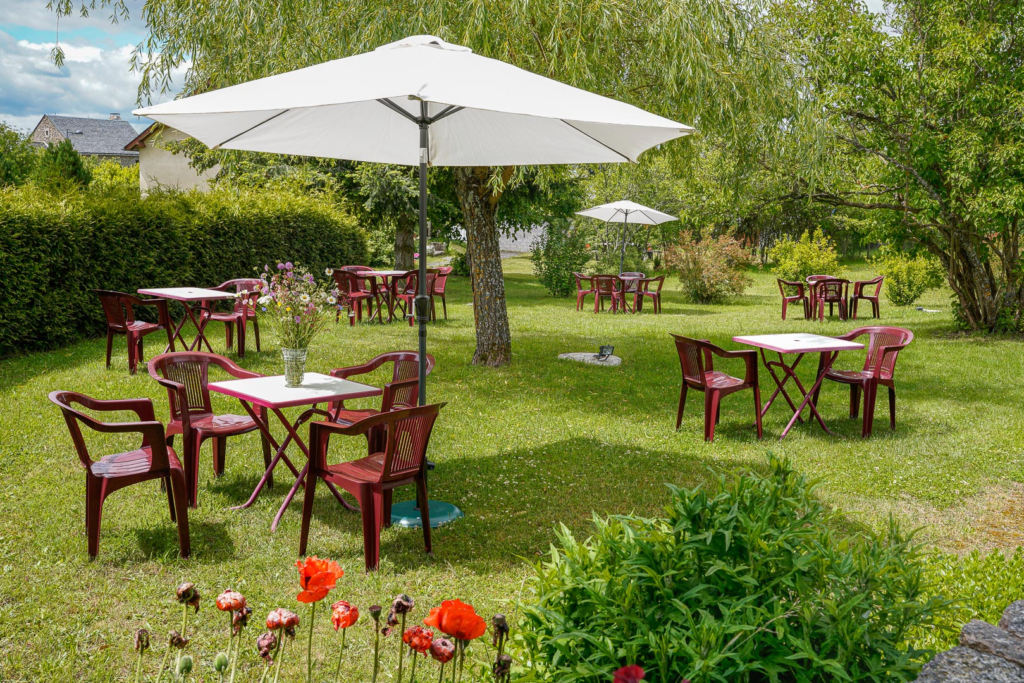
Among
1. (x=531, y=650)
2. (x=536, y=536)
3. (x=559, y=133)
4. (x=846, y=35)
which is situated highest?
(x=846, y=35)

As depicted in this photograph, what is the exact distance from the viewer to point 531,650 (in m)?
2.10

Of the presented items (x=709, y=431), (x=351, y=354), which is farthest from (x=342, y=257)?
(x=709, y=431)

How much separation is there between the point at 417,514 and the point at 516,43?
4.64m

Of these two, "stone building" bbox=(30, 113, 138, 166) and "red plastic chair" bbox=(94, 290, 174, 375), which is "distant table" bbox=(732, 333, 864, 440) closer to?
"red plastic chair" bbox=(94, 290, 174, 375)

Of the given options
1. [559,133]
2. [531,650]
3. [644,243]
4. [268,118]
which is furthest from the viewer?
[644,243]

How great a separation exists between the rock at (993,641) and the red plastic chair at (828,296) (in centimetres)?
1480

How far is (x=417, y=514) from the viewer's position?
15.9ft

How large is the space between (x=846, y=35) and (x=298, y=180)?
11.5 m

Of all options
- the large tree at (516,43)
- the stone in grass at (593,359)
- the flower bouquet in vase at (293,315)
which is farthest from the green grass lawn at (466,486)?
the large tree at (516,43)

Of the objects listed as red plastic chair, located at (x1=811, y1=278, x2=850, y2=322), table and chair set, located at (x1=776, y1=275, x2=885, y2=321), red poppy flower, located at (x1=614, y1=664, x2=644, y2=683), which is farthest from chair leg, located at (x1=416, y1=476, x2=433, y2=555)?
red plastic chair, located at (x1=811, y1=278, x2=850, y2=322)

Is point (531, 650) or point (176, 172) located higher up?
point (176, 172)

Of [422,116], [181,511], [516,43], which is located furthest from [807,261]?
[181,511]

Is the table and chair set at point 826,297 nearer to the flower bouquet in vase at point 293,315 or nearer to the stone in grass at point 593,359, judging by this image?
the stone in grass at point 593,359

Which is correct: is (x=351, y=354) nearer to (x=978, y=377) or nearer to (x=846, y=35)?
(x=978, y=377)
